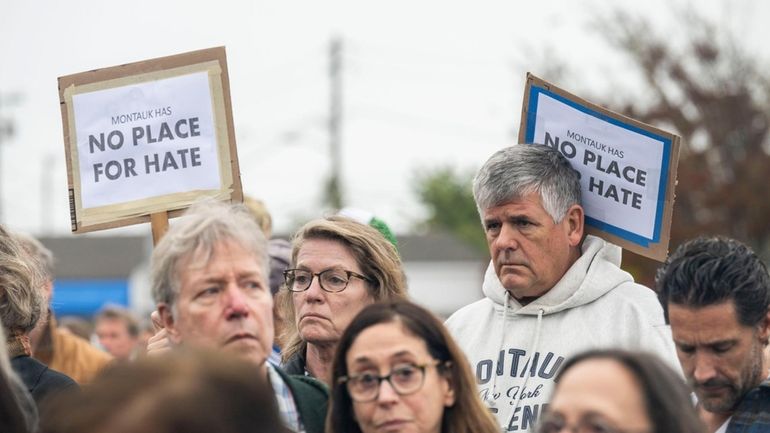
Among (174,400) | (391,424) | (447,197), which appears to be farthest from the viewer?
(447,197)

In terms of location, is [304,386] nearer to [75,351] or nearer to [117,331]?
[75,351]

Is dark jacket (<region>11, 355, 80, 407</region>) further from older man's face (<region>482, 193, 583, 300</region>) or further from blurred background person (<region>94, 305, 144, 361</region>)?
blurred background person (<region>94, 305, 144, 361</region>)

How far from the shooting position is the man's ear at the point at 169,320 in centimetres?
423

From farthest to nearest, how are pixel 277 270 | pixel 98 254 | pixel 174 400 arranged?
pixel 98 254 < pixel 277 270 < pixel 174 400

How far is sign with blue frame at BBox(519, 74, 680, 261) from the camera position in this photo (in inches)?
230

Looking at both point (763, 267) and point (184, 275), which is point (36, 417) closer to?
point (184, 275)

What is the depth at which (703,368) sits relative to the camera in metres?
4.89

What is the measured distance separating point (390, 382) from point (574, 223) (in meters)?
1.83

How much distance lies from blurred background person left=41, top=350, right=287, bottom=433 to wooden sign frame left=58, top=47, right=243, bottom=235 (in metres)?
3.03

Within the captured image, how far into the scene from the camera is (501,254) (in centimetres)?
567

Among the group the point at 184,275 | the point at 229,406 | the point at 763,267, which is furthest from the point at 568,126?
the point at 229,406

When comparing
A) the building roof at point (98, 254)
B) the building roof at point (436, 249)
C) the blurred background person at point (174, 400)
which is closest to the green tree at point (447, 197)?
the building roof at point (436, 249)

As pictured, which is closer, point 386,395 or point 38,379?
point 386,395

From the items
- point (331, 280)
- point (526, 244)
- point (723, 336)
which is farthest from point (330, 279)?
point (723, 336)
